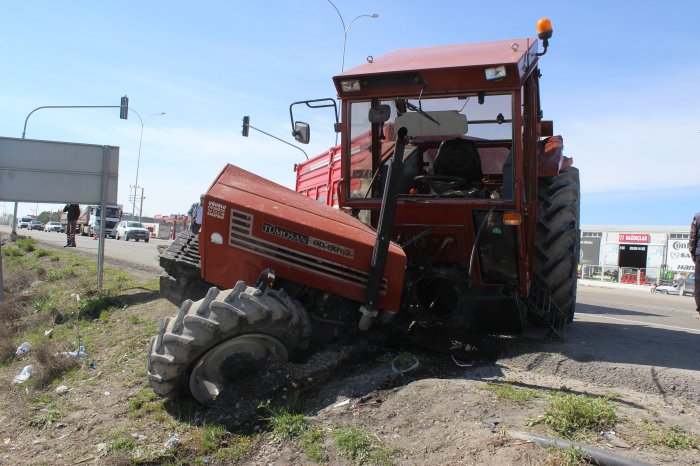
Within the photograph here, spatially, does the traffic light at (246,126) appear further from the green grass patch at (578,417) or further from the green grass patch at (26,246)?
the green grass patch at (578,417)

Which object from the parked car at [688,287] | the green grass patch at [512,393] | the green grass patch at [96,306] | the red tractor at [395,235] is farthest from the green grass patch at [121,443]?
the parked car at [688,287]

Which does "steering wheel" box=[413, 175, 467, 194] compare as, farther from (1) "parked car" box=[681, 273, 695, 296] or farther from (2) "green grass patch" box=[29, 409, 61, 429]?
(1) "parked car" box=[681, 273, 695, 296]

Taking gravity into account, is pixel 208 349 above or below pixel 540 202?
below

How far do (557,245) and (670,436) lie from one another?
3.14m

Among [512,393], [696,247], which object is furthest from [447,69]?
[696,247]

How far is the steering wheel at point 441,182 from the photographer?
5152 mm

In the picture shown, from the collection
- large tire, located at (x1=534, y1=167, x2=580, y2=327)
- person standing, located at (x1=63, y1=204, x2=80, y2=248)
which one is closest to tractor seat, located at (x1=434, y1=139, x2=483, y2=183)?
large tire, located at (x1=534, y1=167, x2=580, y2=327)

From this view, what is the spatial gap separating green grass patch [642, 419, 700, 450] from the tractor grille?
2.15 m

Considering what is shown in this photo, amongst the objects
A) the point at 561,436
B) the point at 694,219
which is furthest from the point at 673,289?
the point at 561,436

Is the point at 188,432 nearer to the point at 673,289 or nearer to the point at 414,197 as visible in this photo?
the point at 414,197

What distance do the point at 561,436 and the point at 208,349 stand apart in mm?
2319

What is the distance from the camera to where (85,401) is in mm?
4980

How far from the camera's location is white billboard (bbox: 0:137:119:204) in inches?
380

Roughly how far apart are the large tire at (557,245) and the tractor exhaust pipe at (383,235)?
2362 mm
